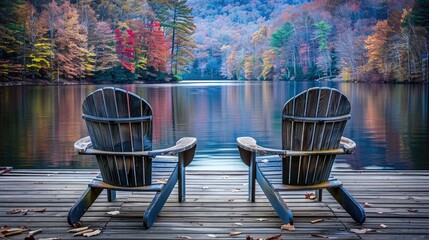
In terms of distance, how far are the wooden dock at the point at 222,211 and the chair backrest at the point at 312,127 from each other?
0.25 m

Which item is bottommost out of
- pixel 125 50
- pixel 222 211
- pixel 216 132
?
pixel 216 132

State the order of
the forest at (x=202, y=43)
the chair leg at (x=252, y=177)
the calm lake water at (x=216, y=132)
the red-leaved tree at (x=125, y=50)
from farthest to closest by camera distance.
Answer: the red-leaved tree at (x=125, y=50) < the forest at (x=202, y=43) < the calm lake water at (x=216, y=132) < the chair leg at (x=252, y=177)

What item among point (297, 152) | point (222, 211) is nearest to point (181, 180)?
point (222, 211)

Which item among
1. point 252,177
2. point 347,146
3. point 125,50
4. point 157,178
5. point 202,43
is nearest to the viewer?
point 347,146

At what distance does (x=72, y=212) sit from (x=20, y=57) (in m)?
30.3

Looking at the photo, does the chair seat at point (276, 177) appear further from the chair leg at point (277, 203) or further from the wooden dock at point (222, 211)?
the wooden dock at point (222, 211)

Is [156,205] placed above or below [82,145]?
below

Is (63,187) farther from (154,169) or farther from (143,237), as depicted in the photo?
(143,237)

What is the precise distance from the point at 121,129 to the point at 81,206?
0.43m

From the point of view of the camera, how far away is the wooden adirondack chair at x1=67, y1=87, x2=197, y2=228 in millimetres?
2256

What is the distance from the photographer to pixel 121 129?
7.45 feet

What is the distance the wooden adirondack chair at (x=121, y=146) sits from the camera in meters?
2.26

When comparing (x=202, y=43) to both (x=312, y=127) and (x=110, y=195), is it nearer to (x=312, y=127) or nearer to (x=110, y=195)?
(x=110, y=195)

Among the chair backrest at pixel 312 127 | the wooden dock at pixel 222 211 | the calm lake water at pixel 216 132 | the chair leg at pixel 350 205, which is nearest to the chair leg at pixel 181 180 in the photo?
the wooden dock at pixel 222 211
